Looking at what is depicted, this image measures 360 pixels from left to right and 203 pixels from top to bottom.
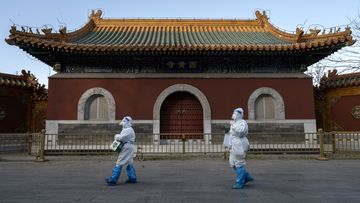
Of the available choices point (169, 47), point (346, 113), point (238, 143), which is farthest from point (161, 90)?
point (346, 113)

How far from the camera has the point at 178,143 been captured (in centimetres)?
1084

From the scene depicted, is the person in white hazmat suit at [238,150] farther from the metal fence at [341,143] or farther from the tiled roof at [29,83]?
the tiled roof at [29,83]

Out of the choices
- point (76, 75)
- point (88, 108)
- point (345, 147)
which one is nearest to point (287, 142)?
point (345, 147)

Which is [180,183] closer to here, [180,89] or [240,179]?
[240,179]

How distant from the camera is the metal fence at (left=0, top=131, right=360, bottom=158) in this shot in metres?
10.5

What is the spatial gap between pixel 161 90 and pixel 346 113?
757 cm

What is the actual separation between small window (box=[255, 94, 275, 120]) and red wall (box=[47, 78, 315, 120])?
1.41ft

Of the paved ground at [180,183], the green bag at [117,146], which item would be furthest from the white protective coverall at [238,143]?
the green bag at [117,146]

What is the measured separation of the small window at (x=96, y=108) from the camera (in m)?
11.6

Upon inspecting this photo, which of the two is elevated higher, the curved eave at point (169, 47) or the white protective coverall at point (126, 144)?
the curved eave at point (169, 47)

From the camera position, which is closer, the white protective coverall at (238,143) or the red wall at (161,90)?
the white protective coverall at (238,143)

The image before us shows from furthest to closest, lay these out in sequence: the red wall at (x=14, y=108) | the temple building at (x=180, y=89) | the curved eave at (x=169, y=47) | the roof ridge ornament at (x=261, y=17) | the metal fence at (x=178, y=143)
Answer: the roof ridge ornament at (x=261, y=17)
the red wall at (x=14, y=108)
the temple building at (x=180, y=89)
the curved eave at (x=169, y=47)
the metal fence at (x=178, y=143)

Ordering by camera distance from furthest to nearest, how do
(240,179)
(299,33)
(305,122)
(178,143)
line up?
(305,122)
(299,33)
(178,143)
(240,179)

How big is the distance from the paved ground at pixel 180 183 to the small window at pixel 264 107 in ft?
10.9
